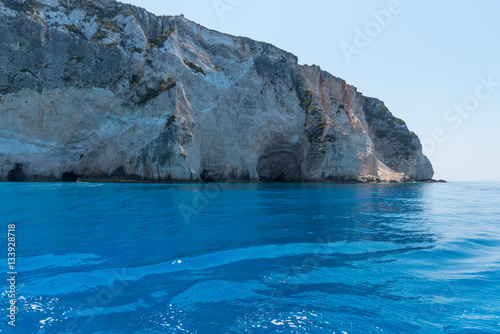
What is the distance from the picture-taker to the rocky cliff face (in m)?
35.0

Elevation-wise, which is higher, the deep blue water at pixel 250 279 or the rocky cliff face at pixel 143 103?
the rocky cliff face at pixel 143 103

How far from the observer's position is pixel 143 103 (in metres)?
38.2

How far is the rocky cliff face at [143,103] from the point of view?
35.0 m

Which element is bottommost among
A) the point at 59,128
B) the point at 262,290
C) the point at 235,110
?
the point at 262,290

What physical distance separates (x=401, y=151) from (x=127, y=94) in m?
61.5

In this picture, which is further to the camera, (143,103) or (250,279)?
(143,103)

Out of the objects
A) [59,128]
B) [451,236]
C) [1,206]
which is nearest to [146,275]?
[451,236]

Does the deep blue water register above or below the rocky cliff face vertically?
below

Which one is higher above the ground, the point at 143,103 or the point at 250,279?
the point at 143,103

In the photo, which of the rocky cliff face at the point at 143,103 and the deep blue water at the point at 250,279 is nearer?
the deep blue water at the point at 250,279

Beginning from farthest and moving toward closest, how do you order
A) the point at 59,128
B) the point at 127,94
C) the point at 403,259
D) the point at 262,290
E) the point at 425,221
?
the point at 127,94 < the point at 59,128 < the point at 425,221 < the point at 403,259 < the point at 262,290

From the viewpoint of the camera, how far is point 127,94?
128ft

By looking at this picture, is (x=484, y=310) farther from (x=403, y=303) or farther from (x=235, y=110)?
(x=235, y=110)

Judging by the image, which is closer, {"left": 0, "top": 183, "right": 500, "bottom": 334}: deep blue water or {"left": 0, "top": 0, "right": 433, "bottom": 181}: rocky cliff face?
{"left": 0, "top": 183, "right": 500, "bottom": 334}: deep blue water
